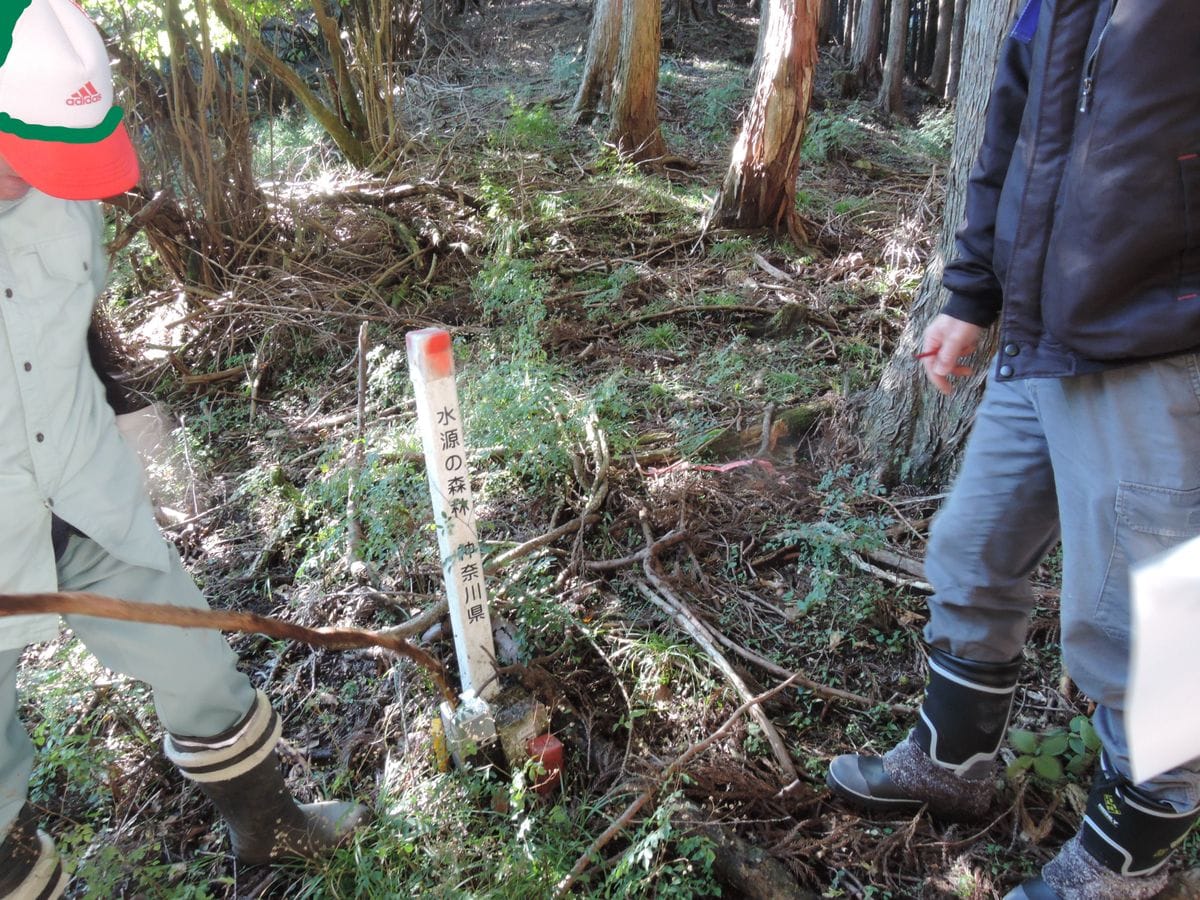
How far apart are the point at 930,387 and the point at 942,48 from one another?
13.0m

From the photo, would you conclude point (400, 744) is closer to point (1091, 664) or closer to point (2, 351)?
point (2, 351)

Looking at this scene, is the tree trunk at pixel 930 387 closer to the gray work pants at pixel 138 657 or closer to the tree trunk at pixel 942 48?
the gray work pants at pixel 138 657

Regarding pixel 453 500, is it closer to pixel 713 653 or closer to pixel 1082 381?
pixel 713 653

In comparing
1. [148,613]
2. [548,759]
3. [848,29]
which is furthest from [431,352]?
[848,29]

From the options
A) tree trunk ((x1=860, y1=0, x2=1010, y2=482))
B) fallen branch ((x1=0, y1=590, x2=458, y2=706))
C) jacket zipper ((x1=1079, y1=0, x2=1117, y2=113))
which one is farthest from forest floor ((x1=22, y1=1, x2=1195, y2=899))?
jacket zipper ((x1=1079, y1=0, x2=1117, y2=113))

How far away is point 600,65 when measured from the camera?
888 centimetres

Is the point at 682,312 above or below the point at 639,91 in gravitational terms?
below

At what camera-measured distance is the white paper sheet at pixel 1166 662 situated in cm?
141

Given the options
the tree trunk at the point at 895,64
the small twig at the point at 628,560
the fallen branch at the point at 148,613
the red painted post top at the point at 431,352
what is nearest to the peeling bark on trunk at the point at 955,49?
the tree trunk at the point at 895,64

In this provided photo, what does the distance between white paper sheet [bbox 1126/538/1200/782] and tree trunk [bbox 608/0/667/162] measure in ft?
23.7

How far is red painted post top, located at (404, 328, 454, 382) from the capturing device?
2.00m

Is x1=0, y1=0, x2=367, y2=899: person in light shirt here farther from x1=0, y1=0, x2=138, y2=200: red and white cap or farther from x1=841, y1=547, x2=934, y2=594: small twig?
x1=841, y1=547, x2=934, y2=594: small twig

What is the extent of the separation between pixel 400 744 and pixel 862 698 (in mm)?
1455

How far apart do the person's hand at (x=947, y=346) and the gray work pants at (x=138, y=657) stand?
1929mm
